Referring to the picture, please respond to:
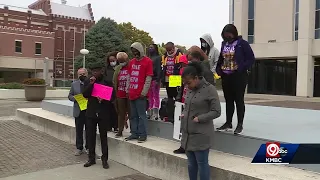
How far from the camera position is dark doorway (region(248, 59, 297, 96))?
1161 inches

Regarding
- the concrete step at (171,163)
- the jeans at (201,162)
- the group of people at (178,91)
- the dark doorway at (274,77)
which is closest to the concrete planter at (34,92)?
the concrete step at (171,163)

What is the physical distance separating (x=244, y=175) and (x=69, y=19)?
60696 mm

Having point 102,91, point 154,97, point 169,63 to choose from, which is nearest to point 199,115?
point 102,91

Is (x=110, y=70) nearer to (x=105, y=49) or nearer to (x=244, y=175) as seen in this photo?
(x=244, y=175)

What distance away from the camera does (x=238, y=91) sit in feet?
17.3

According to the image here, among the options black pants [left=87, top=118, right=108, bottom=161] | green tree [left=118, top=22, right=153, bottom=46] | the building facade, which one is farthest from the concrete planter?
green tree [left=118, top=22, right=153, bottom=46]

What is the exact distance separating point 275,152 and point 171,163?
1718 millimetres

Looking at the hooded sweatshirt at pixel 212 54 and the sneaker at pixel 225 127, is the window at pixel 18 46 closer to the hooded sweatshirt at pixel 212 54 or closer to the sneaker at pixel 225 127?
the hooded sweatshirt at pixel 212 54

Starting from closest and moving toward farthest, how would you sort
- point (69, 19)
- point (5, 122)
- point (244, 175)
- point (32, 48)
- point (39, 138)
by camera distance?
point (244, 175)
point (39, 138)
point (5, 122)
point (32, 48)
point (69, 19)

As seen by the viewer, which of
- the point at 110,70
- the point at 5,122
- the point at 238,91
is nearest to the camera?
the point at 238,91

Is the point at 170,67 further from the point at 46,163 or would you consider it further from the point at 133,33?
the point at 133,33

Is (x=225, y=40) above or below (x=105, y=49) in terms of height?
below

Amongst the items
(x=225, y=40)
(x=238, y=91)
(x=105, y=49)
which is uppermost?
(x=105, y=49)

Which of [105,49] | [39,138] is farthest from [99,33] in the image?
[39,138]
